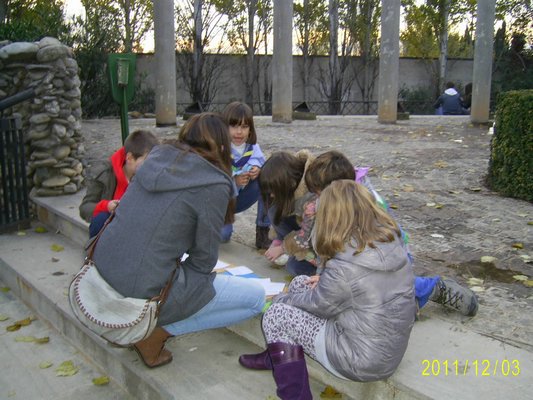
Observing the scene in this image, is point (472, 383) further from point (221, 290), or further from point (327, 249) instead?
point (221, 290)

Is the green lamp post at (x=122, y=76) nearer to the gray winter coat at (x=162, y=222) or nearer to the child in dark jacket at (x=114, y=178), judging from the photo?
the child in dark jacket at (x=114, y=178)

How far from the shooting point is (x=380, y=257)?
94.2 inches

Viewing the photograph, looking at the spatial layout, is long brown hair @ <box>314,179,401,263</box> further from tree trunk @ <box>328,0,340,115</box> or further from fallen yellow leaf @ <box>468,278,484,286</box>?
tree trunk @ <box>328,0,340,115</box>

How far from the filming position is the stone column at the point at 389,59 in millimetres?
13148

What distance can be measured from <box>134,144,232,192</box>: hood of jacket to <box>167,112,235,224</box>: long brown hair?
0.17 feet

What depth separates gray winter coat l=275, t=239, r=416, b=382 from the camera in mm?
2393

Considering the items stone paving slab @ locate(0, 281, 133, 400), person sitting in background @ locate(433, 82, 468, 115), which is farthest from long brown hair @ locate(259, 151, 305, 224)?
person sitting in background @ locate(433, 82, 468, 115)

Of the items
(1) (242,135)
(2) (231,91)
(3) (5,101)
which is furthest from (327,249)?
(2) (231,91)

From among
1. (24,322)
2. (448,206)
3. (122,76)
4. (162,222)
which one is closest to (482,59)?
(448,206)

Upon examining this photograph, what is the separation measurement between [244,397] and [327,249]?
35.0 inches

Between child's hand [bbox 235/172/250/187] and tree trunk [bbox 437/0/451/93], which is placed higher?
tree trunk [bbox 437/0/451/93]

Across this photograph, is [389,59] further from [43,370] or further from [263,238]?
[43,370]

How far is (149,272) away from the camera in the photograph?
2.65m
